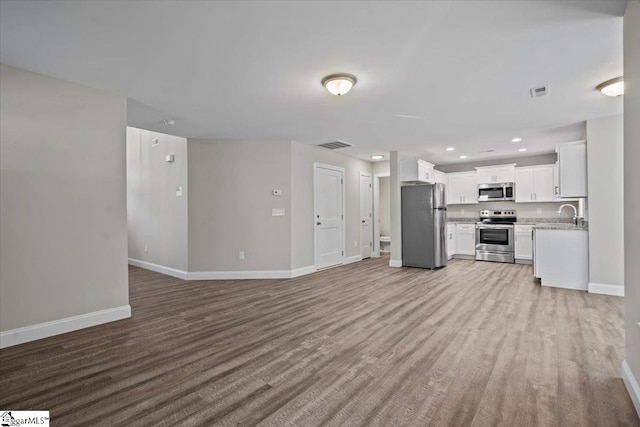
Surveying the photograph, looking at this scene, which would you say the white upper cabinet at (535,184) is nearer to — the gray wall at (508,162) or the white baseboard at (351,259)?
the gray wall at (508,162)

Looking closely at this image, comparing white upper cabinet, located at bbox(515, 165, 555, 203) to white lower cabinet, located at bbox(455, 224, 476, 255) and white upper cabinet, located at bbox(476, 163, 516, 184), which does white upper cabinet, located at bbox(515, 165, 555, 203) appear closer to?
white upper cabinet, located at bbox(476, 163, 516, 184)

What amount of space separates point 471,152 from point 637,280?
17.7ft

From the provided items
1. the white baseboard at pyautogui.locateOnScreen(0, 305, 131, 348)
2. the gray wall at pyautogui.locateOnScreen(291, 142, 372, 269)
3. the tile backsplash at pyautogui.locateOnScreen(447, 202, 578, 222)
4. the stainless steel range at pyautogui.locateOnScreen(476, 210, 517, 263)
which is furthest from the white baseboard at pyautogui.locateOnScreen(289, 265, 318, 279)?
the tile backsplash at pyautogui.locateOnScreen(447, 202, 578, 222)

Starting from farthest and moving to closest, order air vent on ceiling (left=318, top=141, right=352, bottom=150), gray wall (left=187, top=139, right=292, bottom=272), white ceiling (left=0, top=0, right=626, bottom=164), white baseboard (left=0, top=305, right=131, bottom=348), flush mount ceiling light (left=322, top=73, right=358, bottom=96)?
air vent on ceiling (left=318, top=141, right=352, bottom=150) → gray wall (left=187, top=139, right=292, bottom=272) → flush mount ceiling light (left=322, top=73, right=358, bottom=96) → white baseboard (left=0, top=305, right=131, bottom=348) → white ceiling (left=0, top=0, right=626, bottom=164)

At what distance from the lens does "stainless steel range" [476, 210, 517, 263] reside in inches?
270

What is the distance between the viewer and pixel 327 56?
2594mm

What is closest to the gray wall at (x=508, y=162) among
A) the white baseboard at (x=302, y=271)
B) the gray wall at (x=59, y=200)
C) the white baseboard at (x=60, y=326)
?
the white baseboard at (x=302, y=271)

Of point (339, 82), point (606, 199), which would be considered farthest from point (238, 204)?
point (606, 199)

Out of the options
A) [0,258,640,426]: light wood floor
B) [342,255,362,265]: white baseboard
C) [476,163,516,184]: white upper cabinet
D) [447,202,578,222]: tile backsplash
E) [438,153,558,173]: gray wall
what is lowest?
[0,258,640,426]: light wood floor

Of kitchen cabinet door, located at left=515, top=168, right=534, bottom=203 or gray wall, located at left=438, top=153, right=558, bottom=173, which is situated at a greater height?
gray wall, located at left=438, top=153, right=558, bottom=173

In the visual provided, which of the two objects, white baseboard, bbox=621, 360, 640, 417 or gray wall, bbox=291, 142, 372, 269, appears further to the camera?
gray wall, bbox=291, 142, 372, 269

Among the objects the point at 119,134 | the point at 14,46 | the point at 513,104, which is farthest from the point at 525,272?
the point at 14,46

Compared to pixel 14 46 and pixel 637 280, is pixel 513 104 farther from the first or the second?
pixel 14 46

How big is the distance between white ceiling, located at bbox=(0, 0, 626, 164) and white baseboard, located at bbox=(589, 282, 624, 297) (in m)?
2.43
